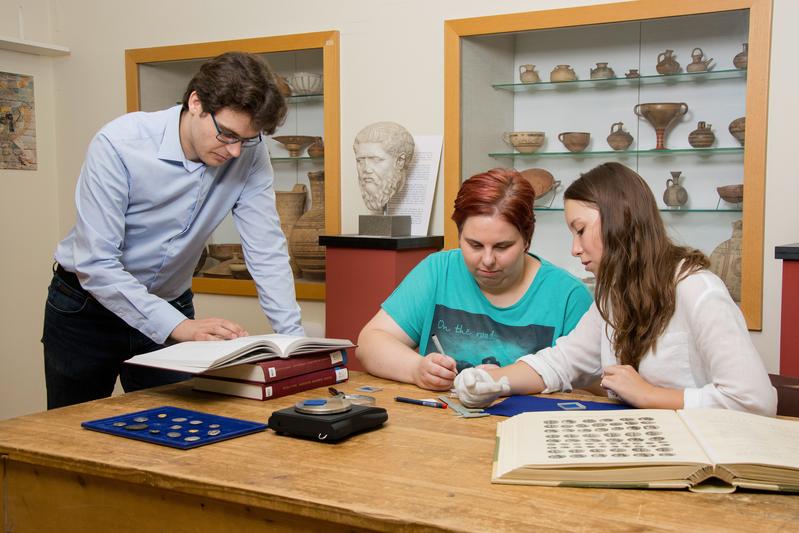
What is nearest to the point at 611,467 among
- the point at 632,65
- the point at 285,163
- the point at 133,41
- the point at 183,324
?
the point at 183,324

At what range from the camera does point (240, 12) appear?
420 centimetres

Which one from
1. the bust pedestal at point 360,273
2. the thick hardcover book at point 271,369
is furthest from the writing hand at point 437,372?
the bust pedestal at point 360,273

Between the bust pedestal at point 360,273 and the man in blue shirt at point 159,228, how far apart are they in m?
1.01

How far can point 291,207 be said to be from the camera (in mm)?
4184

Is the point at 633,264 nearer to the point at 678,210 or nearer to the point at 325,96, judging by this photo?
the point at 678,210

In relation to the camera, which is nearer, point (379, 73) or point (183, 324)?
point (183, 324)

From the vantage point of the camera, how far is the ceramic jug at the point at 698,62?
3412 millimetres

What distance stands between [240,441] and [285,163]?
300 centimetres

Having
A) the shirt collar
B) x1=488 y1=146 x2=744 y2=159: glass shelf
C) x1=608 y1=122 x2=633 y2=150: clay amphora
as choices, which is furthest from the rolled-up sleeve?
x1=608 y1=122 x2=633 y2=150: clay amphora

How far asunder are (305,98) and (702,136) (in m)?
1.91

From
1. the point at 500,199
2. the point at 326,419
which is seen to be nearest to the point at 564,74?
the point at 500,199

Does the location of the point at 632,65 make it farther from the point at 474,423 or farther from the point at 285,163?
the point at 474,423

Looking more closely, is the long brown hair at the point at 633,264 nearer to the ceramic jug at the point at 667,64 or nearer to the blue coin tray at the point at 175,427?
the blue coin tray at the point at 175,427

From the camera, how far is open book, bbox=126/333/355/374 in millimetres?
1681
